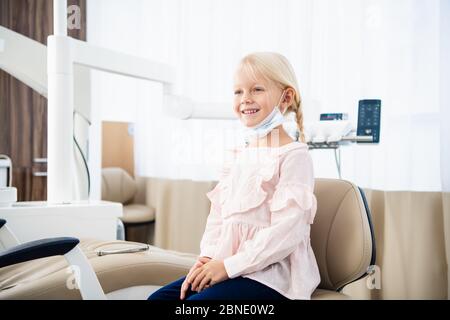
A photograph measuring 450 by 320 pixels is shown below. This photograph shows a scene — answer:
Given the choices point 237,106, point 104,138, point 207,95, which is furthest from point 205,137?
point 237,106

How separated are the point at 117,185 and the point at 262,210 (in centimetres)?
222

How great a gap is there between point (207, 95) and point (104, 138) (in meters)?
1.00

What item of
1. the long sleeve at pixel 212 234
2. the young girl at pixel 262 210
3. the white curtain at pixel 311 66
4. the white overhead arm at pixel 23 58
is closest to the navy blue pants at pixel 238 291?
the young girl at pixel 262 210

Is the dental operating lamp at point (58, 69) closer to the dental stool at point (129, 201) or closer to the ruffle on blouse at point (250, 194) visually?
the ruffle on blouse at point (250, 194)

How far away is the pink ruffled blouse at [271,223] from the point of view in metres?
0.90

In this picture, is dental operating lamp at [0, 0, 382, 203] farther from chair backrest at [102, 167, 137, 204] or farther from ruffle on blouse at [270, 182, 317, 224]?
chair backrest at [102, 167, 137, 204]

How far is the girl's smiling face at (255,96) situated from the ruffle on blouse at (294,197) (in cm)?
20

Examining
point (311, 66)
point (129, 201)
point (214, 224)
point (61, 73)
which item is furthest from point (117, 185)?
point (214, 224)

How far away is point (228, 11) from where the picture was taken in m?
2.46

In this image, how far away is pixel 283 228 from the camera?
35.4 inches

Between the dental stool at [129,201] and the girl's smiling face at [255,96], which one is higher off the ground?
the girl's smiling face at [255,96]

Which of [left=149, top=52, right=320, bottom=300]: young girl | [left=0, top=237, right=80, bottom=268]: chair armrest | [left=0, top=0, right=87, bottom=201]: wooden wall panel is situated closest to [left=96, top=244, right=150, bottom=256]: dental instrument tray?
[left=149, top=52, right=320, bottom=300]: young girl

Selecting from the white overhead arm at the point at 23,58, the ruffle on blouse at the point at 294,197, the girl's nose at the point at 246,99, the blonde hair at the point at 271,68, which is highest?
the white overhead arm at the point at 23,58

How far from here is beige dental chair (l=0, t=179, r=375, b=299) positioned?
3.23ft
